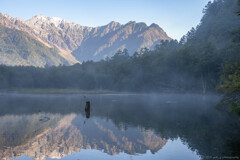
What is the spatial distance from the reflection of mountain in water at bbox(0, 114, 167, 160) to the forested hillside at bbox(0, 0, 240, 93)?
3502 inches

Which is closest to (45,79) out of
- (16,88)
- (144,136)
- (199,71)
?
(16,88)

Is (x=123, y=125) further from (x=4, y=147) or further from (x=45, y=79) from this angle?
(x=45, y=79)

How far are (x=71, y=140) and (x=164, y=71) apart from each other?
119 metres

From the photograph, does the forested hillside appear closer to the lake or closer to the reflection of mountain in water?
the lake

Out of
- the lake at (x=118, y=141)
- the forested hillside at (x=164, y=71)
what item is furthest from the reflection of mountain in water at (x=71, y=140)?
the forested hillside at (x=164, y=71)

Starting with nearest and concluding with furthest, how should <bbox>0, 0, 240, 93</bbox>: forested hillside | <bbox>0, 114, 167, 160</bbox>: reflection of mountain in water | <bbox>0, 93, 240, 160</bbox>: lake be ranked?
<bbox>0, 93, 240, 160</bbox>: lake < <bbox>0, 114, 167, 160</bbox>: reflection of mountain in water < <bbox>0, 0, 240, 93</bbox>: forested hillside

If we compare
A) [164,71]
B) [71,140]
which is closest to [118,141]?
[71,140]

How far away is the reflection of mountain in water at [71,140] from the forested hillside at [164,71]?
8894cm

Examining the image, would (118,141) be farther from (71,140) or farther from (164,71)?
(164,71)

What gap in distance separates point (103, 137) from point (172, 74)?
112664 millimetres

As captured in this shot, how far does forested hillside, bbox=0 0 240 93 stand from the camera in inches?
4350

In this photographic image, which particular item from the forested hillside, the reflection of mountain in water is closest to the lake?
the reflection of mountain in water

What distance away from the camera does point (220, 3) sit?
177 m

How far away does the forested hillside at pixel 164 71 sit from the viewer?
363ft
